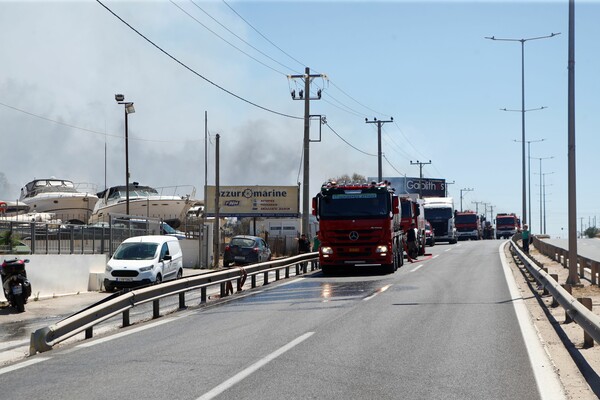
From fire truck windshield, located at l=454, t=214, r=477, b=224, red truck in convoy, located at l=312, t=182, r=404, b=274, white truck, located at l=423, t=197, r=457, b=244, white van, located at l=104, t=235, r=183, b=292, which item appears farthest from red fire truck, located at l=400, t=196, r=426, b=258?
fire truck windshield, located at l=454, t=214, r=477, b=224

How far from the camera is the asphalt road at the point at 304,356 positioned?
854 centimetres

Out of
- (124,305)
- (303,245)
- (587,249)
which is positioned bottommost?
(587,249)

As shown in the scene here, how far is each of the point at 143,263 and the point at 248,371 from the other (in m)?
17.2

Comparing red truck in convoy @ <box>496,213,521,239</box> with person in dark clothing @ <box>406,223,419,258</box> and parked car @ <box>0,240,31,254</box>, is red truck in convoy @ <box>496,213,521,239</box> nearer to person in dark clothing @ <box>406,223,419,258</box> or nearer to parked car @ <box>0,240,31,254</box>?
person in dark clothing @ <box>406,223,419,258</box>

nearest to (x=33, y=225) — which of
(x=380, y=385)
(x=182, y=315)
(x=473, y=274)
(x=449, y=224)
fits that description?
(x=182, y=315)

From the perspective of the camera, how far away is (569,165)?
68.2ft

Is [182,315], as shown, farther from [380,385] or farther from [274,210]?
[274,210]

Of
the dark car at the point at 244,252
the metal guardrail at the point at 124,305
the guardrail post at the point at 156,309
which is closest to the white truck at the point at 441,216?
the dark car at the point at 244,252

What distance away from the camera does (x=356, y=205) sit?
28.6 m

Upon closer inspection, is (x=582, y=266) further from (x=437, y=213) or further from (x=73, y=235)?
(x=437, y=213)

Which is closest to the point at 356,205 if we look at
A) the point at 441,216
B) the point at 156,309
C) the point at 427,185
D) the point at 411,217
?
the point at 411,217

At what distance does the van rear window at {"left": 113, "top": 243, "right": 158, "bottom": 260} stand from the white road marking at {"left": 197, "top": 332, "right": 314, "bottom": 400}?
1540cm

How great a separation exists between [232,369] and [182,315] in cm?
708

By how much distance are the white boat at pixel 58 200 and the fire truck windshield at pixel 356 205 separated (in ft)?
96.1
